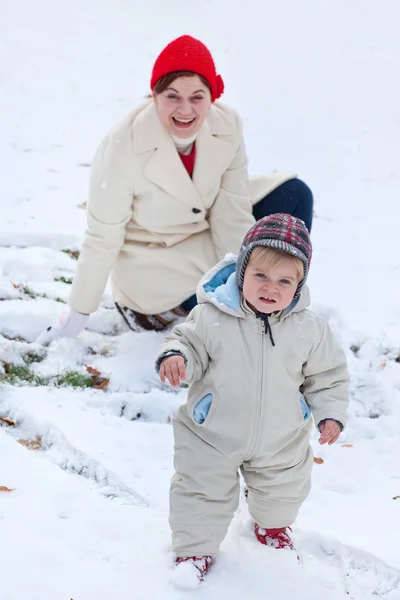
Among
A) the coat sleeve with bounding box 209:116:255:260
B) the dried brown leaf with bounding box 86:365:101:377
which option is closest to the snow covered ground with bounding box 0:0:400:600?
the dried brown leaf with bounding box 86:365:101:377

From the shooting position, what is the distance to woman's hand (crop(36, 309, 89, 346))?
348cm

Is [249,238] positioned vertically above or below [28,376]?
above

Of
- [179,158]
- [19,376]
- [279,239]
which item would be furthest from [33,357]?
[279,239]

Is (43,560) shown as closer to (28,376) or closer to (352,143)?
(28,376)

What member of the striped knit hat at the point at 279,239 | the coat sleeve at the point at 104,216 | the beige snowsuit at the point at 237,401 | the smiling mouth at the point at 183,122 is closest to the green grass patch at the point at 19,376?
the coat sleeve at the point at 104,216

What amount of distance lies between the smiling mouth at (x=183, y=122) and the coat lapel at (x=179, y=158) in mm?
84

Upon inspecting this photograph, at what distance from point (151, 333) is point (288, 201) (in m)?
1.02

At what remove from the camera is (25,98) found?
758cm

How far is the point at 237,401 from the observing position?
200 cm

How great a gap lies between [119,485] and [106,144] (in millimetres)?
1663

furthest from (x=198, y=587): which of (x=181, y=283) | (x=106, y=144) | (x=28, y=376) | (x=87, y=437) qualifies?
(x=106, y=144)

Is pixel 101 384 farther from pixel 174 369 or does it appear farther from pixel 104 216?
pixel 174 369

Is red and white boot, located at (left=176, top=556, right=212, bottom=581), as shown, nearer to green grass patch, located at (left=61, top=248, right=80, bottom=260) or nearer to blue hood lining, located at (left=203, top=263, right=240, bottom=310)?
blue hood lining, located at (left=203, top=263, right=240, bottom=310)

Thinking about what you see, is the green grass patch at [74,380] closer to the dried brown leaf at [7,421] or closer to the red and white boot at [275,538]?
the dried brown leaf at [7,421]
